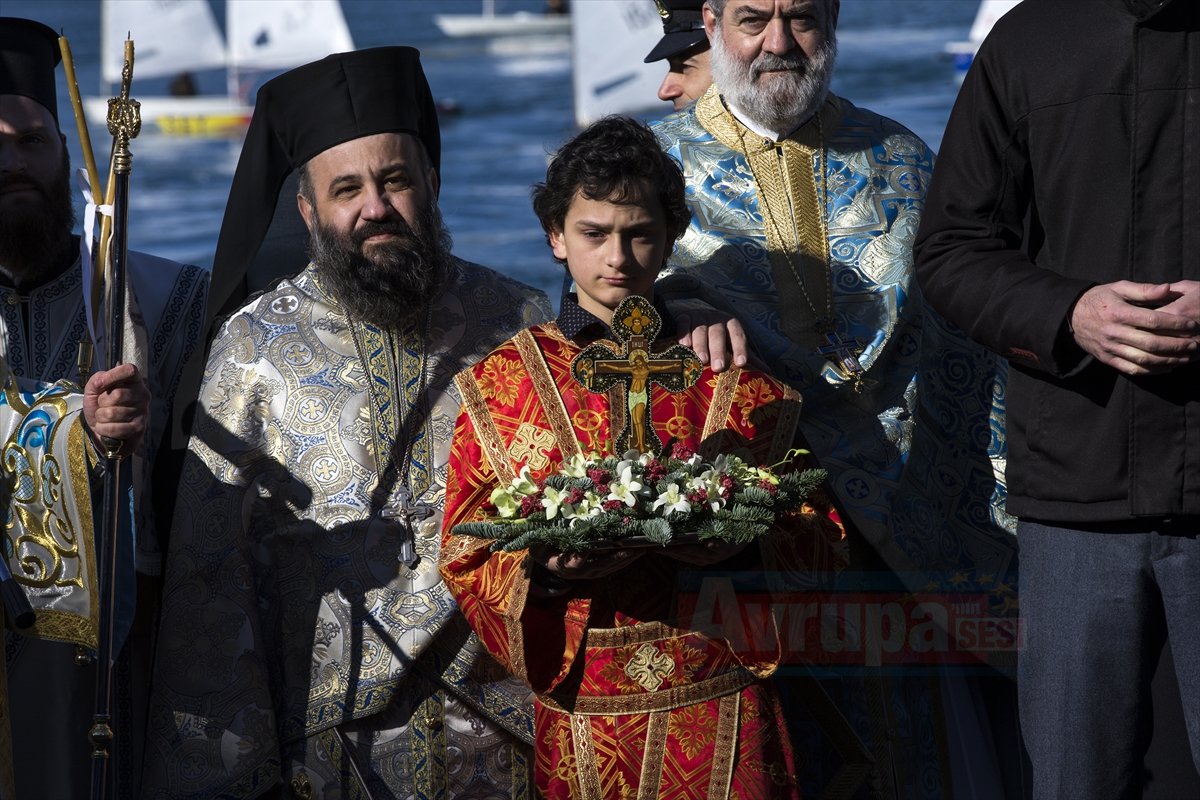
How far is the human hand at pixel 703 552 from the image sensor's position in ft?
11.6

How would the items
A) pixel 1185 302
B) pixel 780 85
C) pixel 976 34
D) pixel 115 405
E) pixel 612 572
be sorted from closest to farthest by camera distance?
pixel 1185 302 < pixel 612 572 < pixel 115 405 < pixel 780 85 < pixel 976 34

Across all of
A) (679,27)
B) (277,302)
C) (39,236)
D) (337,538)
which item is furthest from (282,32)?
(337,538)

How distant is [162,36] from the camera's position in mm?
22609

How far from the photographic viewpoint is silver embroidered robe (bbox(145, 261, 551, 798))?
4391mm

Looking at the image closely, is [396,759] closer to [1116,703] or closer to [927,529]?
[927,529]


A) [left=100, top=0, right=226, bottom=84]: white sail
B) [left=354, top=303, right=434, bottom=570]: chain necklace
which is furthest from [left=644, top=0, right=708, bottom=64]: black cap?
[left=100, top=0, right=226, bottom=84]: white sail

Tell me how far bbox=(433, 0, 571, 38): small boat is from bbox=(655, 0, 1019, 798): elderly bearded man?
2110cm

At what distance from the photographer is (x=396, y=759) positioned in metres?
4.43

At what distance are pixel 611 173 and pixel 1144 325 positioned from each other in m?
1.27

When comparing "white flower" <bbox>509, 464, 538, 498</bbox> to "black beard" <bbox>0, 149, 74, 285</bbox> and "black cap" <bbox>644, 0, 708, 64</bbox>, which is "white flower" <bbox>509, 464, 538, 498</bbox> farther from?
"black cap" <bbox>644, 0, 708, 64</bbox>

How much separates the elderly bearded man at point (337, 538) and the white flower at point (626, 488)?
110cm

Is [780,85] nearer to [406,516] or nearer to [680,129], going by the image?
[680,129]

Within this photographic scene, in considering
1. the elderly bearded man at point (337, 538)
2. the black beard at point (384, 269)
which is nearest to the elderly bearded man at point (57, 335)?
the elderly bearded man at point (337, 538)

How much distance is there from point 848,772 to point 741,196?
1.58 m
